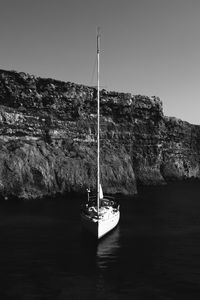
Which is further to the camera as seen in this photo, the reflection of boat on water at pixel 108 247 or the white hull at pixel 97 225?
the white hull at pixel 97 225

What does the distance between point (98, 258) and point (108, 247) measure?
4548 mm

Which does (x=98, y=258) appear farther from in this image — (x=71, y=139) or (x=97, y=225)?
(x=71, y=139)

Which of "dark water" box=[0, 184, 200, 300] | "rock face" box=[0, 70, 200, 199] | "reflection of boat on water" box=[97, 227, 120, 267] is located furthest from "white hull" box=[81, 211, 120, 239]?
"rock face" box=[0, 70, 200, 199]

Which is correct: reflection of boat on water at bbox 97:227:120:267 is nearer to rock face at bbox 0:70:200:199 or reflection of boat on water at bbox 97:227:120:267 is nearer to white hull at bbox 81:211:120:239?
white hull at bbox 81:211:120:239

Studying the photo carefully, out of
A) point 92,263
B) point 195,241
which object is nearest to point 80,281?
Answer: point 92,263

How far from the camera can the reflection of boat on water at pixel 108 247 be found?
3647 cm

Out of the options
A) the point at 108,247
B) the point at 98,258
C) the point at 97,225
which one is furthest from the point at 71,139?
the point at 98,258

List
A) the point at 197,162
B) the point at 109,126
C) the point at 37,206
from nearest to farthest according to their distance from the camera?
the point at 37,206 → the point at 109,126 → the point at 197,162

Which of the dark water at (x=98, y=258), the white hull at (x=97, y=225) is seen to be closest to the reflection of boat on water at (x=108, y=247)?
the dark water at (x=98, y=258)

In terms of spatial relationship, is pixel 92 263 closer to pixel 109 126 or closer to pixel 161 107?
pixel 109 126

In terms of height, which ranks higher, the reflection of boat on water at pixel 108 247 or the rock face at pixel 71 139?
the rock face at pixel 71 139

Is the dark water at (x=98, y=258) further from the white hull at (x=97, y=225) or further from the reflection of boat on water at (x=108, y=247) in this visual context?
the white hull at (x=97, y=225)

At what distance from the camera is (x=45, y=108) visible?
359 ft

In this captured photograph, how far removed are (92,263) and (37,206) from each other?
38226mm
